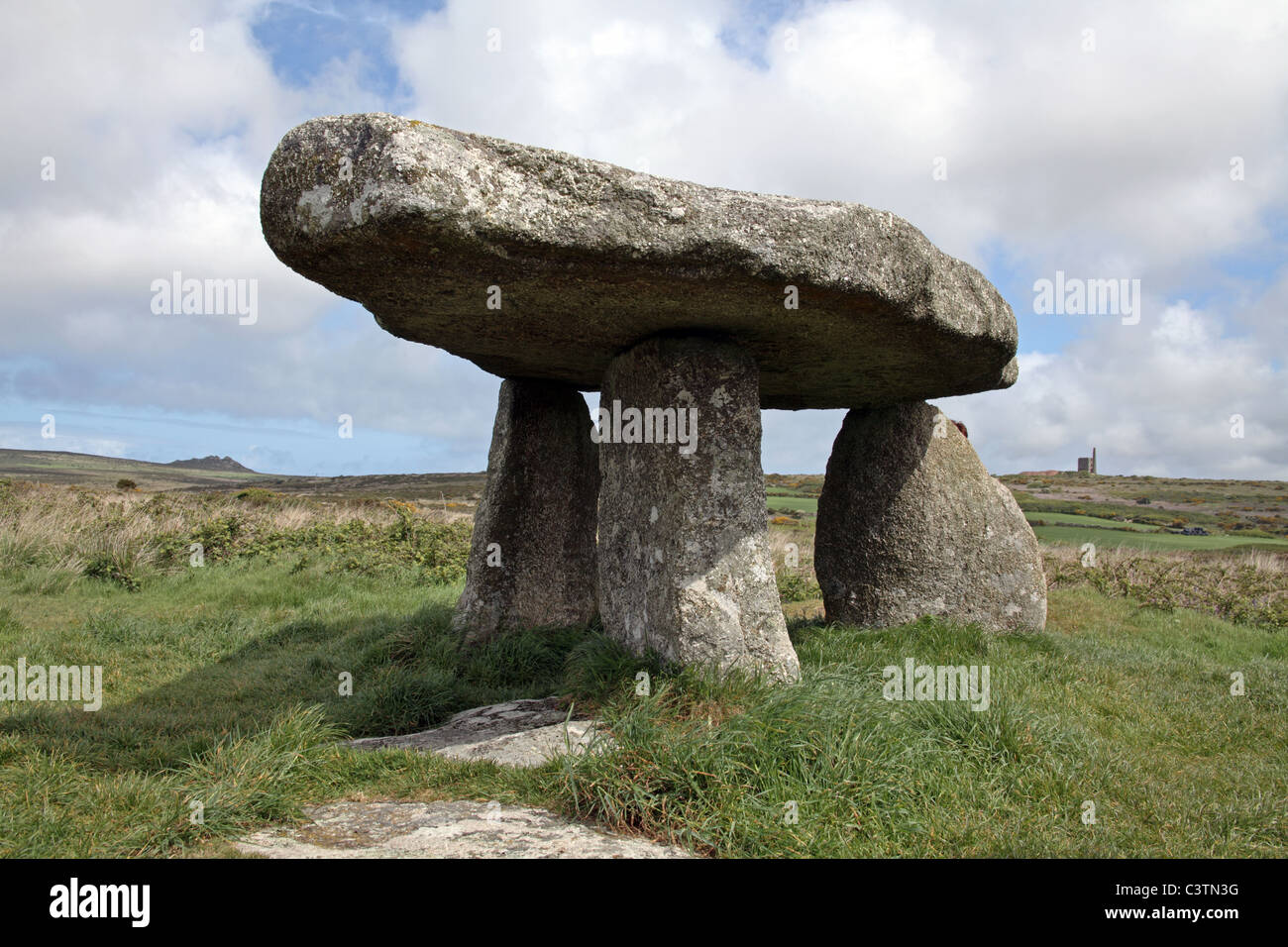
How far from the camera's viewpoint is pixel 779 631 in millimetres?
5852

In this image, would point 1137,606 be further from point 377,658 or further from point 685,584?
point 377,658

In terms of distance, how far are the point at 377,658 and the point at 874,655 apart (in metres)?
4.06

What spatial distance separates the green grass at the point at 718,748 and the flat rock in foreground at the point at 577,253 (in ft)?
7.52

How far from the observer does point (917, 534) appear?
26.4 ft

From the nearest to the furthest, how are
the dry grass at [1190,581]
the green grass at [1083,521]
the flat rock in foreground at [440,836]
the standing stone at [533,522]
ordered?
1. the flat rock in foreground at [440,836]
2. the standing stone at [533,522]
3. the dry grass at [1190,581]
4. the green grass at [1083,521]

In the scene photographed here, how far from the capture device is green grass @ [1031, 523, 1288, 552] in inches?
792

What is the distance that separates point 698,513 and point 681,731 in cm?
167

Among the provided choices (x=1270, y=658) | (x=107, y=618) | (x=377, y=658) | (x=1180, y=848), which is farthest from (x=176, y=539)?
(x=1270, y=658)

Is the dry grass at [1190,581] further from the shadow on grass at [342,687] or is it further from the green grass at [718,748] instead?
the shadow on grass at [342,687]

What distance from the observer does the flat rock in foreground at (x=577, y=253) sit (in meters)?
4.13

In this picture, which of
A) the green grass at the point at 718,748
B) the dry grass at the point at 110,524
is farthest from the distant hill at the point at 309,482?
the green grass at the point at 718,748

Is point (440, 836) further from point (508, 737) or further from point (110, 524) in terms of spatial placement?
point (110, 524)

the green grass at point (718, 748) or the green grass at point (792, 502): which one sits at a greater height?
the green grass at point (792, 502)
